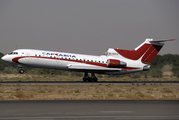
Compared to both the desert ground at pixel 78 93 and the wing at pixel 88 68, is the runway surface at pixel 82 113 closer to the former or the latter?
the desert ground at pixel 78 93

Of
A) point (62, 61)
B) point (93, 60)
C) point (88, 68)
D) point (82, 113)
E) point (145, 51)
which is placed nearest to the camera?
point (82, 113)

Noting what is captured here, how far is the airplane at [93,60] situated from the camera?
37656 mm

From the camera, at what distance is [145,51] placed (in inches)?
1641

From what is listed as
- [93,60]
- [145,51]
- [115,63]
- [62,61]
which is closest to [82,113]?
[62,61]

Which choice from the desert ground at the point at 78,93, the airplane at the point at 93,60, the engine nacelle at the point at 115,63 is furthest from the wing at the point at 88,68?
the desert ground at the point at 78,93

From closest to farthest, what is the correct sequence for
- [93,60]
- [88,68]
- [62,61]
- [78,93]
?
[78,93], [62,61], [88,68], [93,60]

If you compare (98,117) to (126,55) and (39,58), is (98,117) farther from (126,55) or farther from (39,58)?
(126,55)

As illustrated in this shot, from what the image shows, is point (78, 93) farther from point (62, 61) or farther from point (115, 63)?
point (115, 63)

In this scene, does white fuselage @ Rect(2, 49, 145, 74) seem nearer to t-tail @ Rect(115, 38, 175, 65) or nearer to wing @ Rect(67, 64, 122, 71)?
wing @ Rect(67, 64, 122, 71)

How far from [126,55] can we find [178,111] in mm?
27911

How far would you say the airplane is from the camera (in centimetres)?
3766

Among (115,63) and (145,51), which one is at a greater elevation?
(145,51)

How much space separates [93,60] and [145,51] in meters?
8.54

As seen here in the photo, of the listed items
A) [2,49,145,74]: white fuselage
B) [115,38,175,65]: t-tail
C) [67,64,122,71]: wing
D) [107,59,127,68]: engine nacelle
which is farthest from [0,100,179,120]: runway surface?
[115,38,175,65]: t-tail
